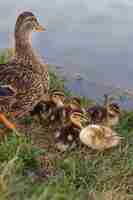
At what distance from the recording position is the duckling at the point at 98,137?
5.61 meters

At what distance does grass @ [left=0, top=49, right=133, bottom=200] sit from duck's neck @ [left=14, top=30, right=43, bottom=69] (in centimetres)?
84

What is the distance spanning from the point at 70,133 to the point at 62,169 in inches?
25.2

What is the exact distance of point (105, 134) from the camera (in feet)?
18.9

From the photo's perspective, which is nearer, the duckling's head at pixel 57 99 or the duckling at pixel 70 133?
the duckling at pixel 70 133

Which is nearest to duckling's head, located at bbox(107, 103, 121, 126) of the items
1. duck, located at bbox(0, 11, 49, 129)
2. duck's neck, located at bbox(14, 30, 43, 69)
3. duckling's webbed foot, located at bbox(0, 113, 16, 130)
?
duck, located at bbox(0, 11, 49, 129)

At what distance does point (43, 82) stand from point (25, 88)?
42cm

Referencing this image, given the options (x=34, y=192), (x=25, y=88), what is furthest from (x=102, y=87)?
(x=34, y=192)

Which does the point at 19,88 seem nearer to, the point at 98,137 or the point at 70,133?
the point at 70,133

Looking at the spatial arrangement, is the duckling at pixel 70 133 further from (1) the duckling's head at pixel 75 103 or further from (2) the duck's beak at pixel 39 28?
(2) the duck's beak at pixel 39 28

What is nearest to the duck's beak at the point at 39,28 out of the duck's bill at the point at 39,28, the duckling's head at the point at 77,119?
the duck's bill at the point at 39,28

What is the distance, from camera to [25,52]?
679 centimetres

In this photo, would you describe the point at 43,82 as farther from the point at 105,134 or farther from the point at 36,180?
the point at 36,180

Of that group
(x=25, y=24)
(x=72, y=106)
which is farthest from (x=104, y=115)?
(x=25, y=24)

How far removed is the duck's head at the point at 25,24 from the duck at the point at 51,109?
3.03 feet
